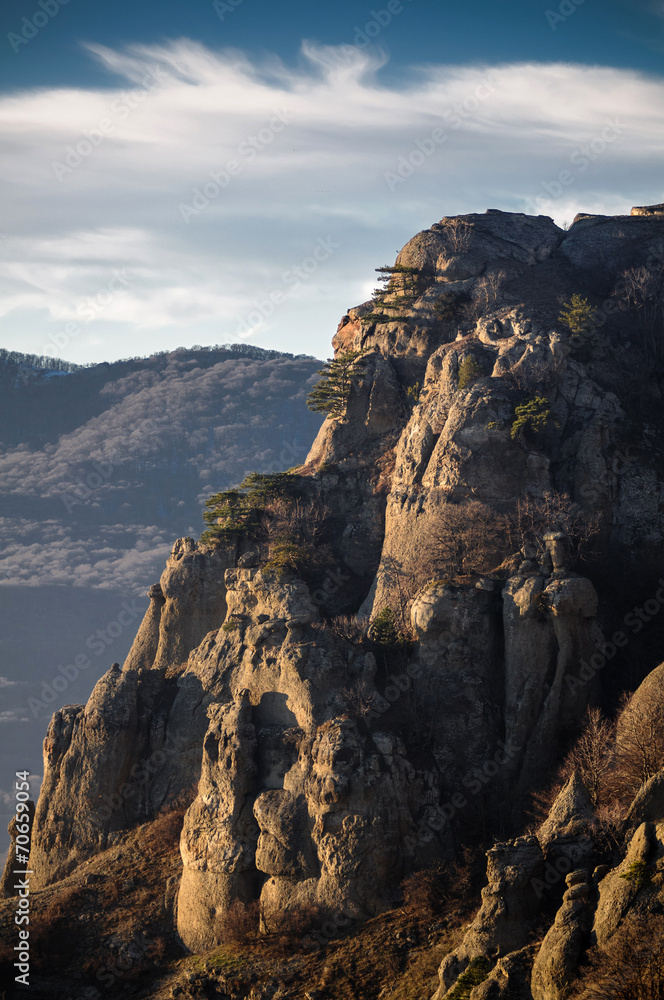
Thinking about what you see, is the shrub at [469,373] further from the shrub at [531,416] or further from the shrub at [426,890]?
the shrub at [426,890]

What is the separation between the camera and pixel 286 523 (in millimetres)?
62844

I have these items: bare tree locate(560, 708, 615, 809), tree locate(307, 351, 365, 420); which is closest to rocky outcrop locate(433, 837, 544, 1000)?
bare tree locate(560, 708, 615, 809)

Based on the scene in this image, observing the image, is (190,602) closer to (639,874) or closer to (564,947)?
(564,947)

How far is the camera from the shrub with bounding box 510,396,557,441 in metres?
→ 58.3

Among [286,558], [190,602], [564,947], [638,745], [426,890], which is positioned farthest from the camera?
[190,602]

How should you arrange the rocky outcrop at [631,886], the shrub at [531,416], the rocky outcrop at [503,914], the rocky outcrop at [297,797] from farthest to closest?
the shrub at [531,416], the rocky outcrop at [297,797], the rocky outcrop at [503,914], the rocky outcrop at [631,886]

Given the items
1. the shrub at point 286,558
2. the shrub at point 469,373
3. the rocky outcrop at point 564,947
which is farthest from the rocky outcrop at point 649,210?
the rocky outcrop at point 564,947

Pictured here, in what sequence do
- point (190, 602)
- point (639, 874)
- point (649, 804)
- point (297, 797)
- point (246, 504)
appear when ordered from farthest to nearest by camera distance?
point (246, 504), point (190, 602), point (297, 797), point (649, 804), point (639, 874)

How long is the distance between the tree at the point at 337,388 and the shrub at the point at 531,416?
592 inches

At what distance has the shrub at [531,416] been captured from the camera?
58.3m

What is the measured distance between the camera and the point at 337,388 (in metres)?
70.2

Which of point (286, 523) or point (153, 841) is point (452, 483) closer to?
point (286, 523)

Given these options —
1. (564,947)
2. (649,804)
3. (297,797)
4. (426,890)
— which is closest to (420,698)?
(297,797)

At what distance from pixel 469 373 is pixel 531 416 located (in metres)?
6.53
